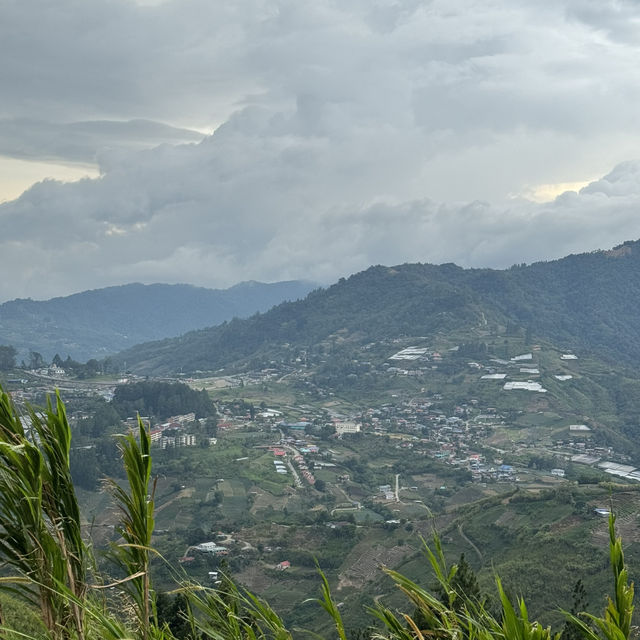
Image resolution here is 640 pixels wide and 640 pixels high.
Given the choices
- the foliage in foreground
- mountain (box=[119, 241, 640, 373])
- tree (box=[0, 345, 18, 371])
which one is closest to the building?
mountain (box=[119, 241, 640, 373])

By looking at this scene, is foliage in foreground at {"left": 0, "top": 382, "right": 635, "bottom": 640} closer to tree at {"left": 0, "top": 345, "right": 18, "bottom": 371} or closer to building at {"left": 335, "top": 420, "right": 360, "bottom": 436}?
building at {"left": 335, "top": 420, "right": 360, "bottom": 436}

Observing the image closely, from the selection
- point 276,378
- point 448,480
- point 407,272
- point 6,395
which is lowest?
point 448,480

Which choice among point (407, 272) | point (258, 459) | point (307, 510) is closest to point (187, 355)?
point (407, 272)

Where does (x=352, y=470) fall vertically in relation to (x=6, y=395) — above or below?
below

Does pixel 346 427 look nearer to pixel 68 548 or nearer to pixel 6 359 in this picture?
pixel 6 359

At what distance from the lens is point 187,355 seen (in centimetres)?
14475

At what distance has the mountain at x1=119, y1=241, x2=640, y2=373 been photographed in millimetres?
131250

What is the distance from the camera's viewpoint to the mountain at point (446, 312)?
431ft

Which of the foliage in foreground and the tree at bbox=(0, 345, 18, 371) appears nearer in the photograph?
the foliage in foreground

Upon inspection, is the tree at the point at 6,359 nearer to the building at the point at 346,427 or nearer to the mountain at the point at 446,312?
the mountain at the point at 446,312

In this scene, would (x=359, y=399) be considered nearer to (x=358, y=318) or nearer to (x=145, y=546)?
(x=358, y=318)

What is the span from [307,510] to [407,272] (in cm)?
10564

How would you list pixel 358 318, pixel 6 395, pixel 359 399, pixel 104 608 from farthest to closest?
1. pixel 358 318
2. pixel 359 399
3. pixel 104 608
4. pixel 6 395

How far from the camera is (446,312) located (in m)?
130
